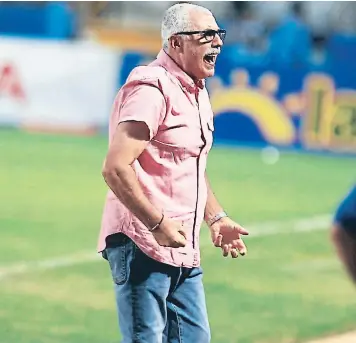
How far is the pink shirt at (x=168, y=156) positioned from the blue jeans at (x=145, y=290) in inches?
1.8

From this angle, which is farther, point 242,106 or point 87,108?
point 87,108

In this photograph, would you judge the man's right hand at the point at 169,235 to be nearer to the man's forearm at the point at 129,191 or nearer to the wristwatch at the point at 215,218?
the man's forearm at the point at 129,191

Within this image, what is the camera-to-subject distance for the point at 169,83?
14.5 feet

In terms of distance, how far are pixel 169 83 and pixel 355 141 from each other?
14349 millimetres

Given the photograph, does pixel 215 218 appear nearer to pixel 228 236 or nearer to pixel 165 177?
pixel 228 236

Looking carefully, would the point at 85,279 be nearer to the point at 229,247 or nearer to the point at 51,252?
the point at 51,252

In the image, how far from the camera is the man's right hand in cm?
423

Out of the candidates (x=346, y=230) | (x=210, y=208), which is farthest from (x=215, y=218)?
(x=346, y=230)

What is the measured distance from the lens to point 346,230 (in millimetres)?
3137

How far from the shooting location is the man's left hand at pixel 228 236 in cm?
484

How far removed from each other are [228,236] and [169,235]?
69cm

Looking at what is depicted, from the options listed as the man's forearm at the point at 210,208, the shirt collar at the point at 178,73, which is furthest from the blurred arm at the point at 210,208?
the shirt collar at the point at 178,73

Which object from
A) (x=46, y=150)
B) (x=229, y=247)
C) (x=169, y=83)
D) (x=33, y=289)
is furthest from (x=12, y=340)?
(x=46, y=150)

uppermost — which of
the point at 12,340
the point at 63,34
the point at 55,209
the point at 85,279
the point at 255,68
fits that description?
the point at 63,34
